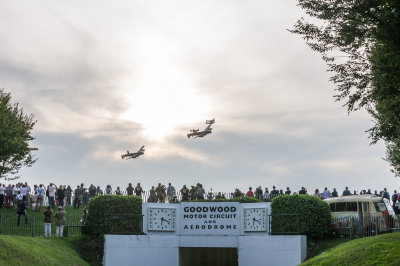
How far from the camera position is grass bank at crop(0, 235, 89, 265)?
23575 millimetres

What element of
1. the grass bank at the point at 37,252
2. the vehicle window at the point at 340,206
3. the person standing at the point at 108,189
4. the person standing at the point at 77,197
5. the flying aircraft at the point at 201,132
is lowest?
the grass bank at the point at 37,252

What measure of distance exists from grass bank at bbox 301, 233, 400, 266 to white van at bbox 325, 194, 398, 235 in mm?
3753

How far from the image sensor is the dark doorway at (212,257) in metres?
33.7

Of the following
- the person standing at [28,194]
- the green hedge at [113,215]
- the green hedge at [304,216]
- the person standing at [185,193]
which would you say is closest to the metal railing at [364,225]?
the green hedge at [304,216]

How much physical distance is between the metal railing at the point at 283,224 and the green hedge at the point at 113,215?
22.8 ft

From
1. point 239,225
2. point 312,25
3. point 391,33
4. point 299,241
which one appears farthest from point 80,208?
point 391,33

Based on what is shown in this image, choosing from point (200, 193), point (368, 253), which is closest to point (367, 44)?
point (368, 253)

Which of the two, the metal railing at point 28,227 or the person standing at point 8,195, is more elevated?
the person standing at point 8,195

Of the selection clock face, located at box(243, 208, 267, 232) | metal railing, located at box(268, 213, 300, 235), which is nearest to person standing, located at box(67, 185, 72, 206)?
clock face, located at box(243, 208, 267, 232)

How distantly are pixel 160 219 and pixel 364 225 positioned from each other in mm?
10477

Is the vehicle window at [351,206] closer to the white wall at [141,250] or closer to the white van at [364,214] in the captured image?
the white van at [364,214]

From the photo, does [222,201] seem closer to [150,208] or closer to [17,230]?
[150,208]

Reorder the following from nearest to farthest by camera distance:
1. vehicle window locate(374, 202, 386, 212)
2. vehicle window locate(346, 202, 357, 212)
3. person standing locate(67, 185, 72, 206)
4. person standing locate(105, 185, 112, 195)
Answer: vehicle window locate(374, 202, 386, 212), vehicle window locate(346, 202, 357, 212), person standing locate(105, 185, 112, 195), person standing locate(67, 185, 72, 206)

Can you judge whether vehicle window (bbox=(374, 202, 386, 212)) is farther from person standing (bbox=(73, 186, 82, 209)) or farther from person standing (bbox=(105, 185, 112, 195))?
person standing (bbox=(73, 186, 82, 209))
